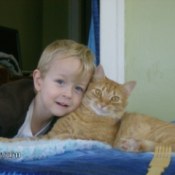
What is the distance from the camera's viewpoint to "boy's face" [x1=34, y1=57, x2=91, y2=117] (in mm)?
1264

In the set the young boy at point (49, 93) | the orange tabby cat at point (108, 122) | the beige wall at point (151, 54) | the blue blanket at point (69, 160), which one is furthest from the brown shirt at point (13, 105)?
the beige wall at point (151, 54)

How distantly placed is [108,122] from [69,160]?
0.53 meters

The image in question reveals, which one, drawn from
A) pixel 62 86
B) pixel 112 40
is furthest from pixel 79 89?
pixel 112 40

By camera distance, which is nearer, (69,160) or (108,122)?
(69,160)

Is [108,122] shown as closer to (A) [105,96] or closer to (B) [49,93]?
(A) [105,96]

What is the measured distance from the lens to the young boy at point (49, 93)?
1269 mm

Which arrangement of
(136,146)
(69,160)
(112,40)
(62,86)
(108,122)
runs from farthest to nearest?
1. (112,40)
2. (108,122)
3. (62,86)
4. (136,146)
5. (69,160)

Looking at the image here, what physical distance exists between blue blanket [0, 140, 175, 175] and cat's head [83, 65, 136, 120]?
36 centimetres

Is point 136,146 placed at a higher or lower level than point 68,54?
lower

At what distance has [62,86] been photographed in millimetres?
1265

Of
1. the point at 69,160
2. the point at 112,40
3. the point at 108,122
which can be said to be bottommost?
the point at 108,122

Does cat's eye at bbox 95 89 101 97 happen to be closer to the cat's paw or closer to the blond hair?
the blond hair

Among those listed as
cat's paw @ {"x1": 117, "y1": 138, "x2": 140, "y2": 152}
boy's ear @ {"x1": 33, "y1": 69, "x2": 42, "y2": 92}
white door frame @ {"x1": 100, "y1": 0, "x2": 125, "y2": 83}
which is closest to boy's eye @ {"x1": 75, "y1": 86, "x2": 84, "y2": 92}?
boy's ear @ {"x1": 33, "y1": 69, "x2": 42, "y2": 92}

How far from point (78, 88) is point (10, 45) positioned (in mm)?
2449
